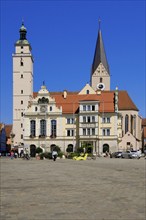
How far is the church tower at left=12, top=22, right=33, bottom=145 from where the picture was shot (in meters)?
89.6

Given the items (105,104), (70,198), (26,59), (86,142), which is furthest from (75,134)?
(70,198)

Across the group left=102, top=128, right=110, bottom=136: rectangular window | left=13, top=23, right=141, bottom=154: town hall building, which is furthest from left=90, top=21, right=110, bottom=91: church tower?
left=102, top=128, right=110, bottom=136: rectangular window

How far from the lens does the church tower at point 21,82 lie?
8962 centimetres

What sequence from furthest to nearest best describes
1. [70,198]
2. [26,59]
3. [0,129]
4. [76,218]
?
[0,129] → [26,59] → [70,198] → [76,218]

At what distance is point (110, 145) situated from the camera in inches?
3054

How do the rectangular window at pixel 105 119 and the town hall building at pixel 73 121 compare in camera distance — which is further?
the rectangular window at pixel 105 119

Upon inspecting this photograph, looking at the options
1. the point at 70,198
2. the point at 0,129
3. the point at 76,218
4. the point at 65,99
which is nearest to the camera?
the point at 76,218

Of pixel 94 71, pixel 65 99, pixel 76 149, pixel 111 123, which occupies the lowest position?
pixel 76 149

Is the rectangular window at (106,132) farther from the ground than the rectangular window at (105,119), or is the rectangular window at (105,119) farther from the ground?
the rectangular window at (105,119)

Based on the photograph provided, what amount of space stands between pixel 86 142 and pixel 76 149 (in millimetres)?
2389

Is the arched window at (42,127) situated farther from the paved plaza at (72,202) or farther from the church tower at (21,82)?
the paved plaza at (72,202)

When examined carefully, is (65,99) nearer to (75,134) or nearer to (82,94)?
(82,94)

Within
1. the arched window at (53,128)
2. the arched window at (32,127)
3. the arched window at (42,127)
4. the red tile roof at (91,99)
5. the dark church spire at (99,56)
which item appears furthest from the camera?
the dark church spire at (99,56)

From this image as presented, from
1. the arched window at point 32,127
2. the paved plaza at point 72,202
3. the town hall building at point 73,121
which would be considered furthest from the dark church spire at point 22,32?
the paved plaza at point 72,202
